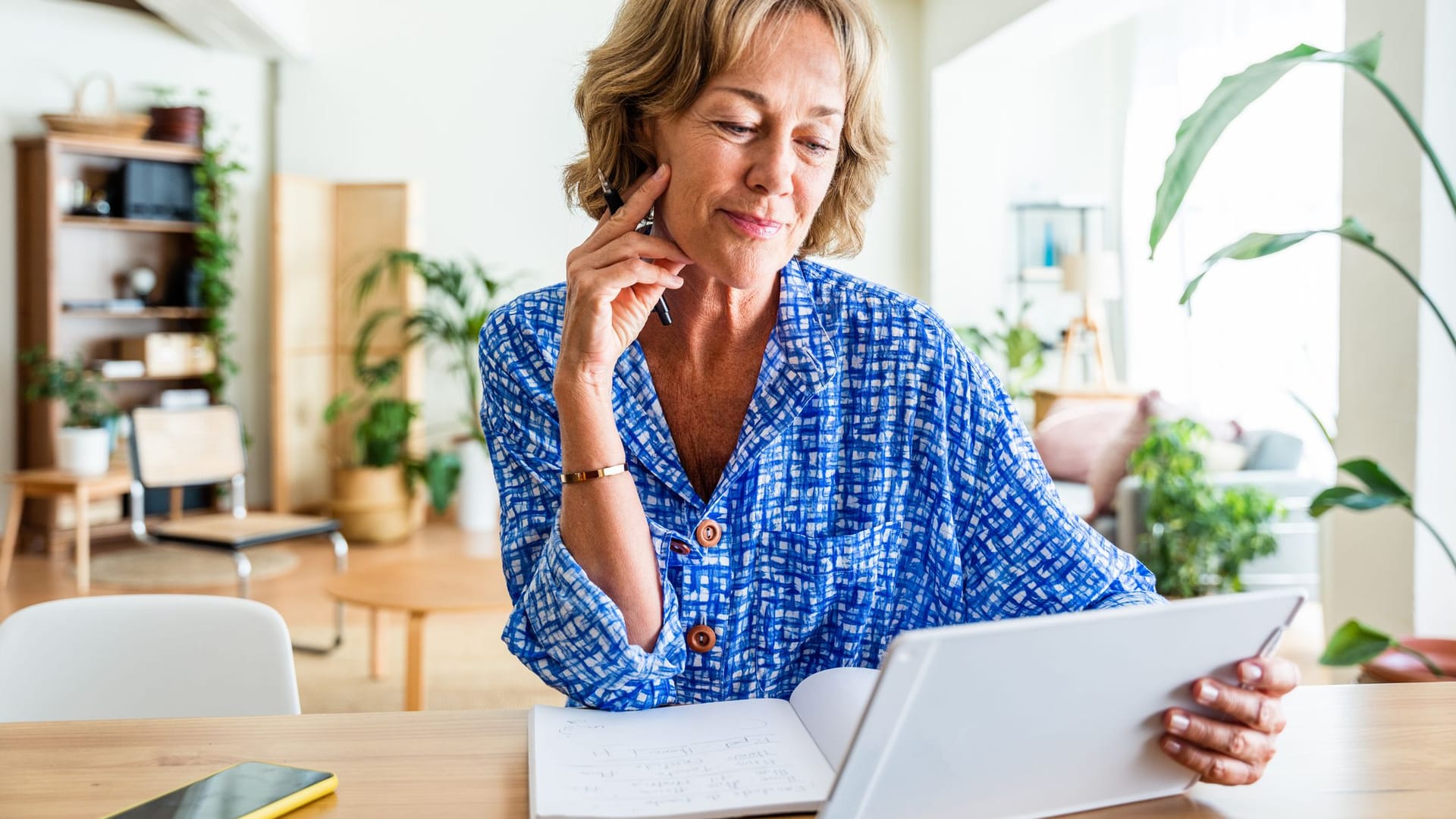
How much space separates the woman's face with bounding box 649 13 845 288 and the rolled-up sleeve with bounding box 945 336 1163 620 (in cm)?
28

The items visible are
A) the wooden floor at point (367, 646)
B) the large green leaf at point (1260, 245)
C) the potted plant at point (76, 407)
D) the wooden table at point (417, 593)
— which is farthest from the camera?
the potted plant at point (76, 407)

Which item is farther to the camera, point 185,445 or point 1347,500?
point 185,445

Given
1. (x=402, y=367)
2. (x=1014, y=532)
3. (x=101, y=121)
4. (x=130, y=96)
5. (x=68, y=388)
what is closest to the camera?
(x=1014, y=532)

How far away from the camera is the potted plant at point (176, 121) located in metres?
6.69

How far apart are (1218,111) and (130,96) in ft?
21.9

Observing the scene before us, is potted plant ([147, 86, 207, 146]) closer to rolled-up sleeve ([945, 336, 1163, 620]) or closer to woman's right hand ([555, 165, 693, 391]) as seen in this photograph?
woman's right hand ([555, 165, 693, 391])

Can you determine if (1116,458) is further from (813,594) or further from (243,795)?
(243,795)

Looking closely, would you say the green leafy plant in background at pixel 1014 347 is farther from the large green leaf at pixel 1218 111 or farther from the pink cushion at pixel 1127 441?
the large green leaf at pixel 1218 111

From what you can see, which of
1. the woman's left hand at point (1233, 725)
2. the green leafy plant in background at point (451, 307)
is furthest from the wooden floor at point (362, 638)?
the woman's left hand at point (1233, 725)

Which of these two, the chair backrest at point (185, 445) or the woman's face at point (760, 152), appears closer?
the woman's face at point (760, 152)

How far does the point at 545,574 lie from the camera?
1195 mm

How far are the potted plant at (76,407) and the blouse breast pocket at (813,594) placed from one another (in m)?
5.30

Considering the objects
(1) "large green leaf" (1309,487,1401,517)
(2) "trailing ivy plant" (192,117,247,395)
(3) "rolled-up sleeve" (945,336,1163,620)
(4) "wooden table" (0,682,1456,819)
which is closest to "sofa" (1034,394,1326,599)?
(1) "large green leaf" (1309,487,1401,517)

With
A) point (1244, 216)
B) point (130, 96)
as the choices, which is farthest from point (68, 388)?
point (1244, 216)
